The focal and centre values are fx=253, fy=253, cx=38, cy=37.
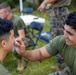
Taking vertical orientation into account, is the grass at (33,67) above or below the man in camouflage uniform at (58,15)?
below

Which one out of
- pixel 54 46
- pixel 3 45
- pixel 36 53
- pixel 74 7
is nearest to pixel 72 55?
pixel 54 46

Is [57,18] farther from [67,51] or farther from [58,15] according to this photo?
[67,51]

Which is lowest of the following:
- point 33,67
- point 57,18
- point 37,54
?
point 33,67

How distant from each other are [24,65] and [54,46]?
1.87m

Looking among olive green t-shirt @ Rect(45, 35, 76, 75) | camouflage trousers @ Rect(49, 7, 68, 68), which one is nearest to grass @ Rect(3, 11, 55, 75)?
camouflage trousers @ Rect(49, 7, 68, 68)

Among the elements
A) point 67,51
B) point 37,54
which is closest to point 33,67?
point 37,54

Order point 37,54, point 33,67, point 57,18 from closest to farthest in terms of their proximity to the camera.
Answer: point 37,54 < point 57,18 < point 33,67

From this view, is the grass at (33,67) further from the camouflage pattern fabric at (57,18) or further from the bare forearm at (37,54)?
the bare forearm at (37,54)

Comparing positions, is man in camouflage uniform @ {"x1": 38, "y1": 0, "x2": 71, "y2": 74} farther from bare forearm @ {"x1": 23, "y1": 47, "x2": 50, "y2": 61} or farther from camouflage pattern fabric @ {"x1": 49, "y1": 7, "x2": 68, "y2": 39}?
bare forearm @ {"x1": 23, "y1": 47, "x2": 50, "y2": 61}

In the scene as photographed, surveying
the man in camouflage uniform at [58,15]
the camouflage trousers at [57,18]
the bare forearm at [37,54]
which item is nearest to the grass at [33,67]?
the man in camouflage uniform at [58,15]

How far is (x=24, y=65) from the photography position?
4758 mm

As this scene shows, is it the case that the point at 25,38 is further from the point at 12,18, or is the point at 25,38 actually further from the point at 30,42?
the point at 12,18

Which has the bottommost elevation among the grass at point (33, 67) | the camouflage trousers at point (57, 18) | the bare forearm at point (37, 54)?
the grass at point (33, 67)

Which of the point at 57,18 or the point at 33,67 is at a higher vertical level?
the point at 57,18
